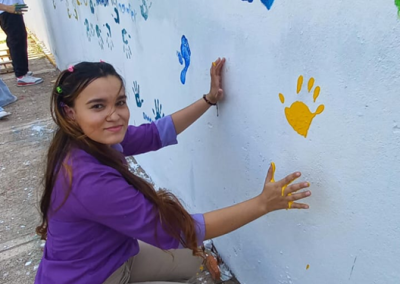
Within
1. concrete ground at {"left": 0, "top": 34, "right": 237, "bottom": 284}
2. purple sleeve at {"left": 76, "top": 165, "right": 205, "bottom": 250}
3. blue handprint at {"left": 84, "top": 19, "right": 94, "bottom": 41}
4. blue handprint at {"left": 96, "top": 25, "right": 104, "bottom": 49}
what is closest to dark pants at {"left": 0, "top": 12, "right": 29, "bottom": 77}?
concrete ground at {"left": 0, "top": 34, "right": 237, "bottom": 284}

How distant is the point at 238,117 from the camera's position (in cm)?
159

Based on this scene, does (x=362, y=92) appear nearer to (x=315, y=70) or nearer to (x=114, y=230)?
(x=315, y=70)

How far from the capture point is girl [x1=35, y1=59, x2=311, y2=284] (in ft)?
4.09

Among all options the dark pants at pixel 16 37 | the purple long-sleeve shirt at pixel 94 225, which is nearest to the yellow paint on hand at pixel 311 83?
the purple long-sleeve shirt at pixel 94 225

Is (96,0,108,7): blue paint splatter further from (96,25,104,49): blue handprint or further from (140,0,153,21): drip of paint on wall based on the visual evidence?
(140,0,153,21): drip of paint on wall

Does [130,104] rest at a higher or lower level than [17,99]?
higher

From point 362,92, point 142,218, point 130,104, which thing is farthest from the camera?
point 130,104

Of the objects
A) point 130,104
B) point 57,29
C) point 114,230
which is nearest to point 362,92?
point 114,230

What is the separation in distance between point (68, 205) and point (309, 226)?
0.81 m

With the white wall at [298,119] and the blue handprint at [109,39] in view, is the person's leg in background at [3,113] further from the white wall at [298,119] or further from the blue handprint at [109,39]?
the white wall at [298,119]

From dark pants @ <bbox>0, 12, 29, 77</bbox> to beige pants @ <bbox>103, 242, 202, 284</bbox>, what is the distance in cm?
457

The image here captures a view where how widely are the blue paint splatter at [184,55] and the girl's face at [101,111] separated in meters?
0.55

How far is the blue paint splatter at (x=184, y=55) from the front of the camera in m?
1.83

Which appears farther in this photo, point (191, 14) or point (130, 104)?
point (130, 104)
